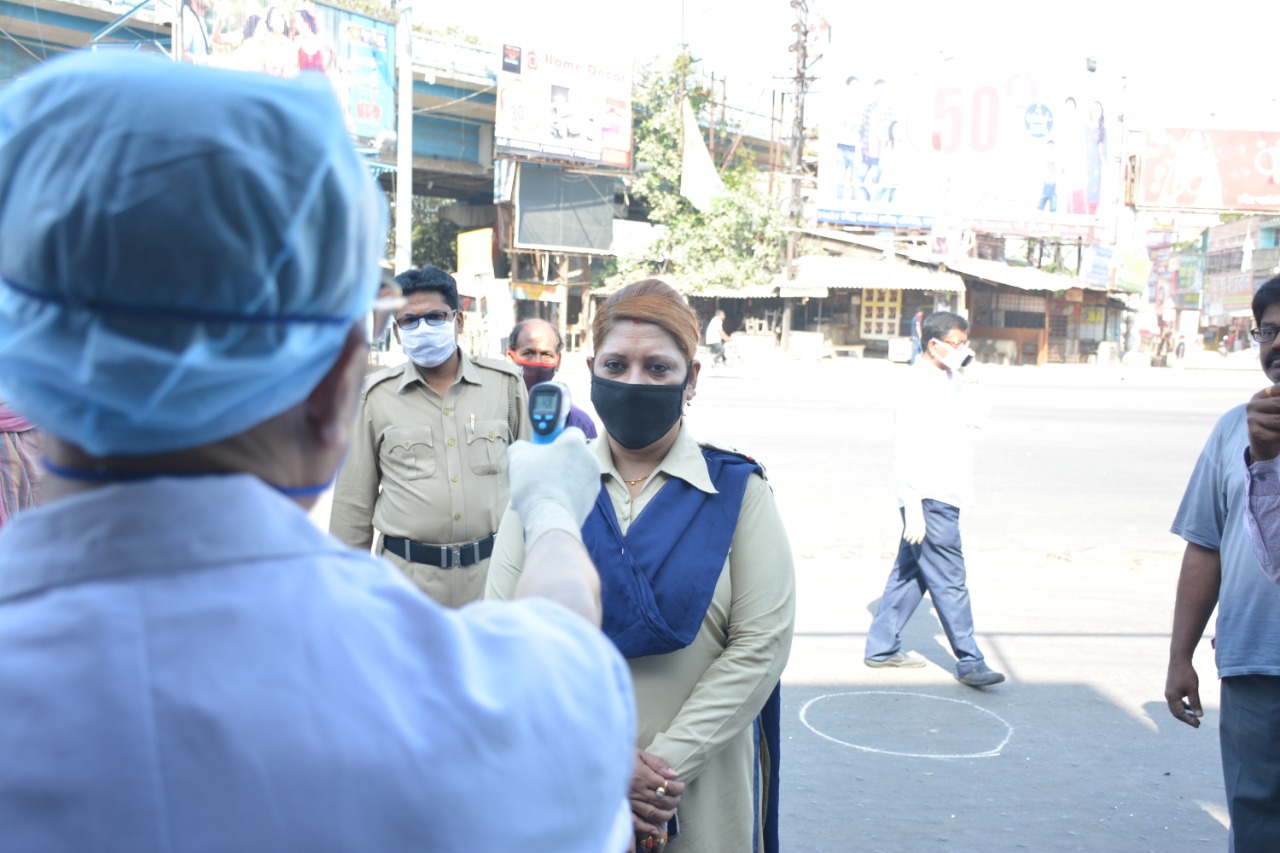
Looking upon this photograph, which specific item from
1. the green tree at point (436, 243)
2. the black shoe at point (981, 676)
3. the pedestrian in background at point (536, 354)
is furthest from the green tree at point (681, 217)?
the pedestrian in background at point (536, 354)

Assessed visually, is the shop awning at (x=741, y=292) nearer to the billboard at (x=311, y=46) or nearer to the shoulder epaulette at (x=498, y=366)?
the billboard at (x=311, y=46)

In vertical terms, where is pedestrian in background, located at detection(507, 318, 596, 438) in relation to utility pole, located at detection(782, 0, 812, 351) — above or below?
below

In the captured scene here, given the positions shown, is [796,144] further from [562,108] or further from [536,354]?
[536,354]

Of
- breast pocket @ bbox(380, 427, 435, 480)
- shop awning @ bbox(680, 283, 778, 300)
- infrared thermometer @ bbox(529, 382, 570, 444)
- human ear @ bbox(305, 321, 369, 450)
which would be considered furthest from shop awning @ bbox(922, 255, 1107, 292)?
human ear @ bbox(305, 321, 369, 450)

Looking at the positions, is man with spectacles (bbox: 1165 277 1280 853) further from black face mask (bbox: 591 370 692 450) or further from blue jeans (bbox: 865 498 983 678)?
blue jeans (bbox: 865 498 983 678)

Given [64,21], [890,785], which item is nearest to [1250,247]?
[64,21]

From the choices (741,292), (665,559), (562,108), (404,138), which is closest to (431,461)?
(665,559)

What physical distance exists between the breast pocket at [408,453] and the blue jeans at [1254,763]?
99.9 inches

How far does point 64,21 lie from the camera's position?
22.3 m

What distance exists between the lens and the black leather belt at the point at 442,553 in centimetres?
378

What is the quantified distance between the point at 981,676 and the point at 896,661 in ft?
1.53

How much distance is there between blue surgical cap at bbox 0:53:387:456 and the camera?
2.60 feet

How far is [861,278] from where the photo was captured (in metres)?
32.2

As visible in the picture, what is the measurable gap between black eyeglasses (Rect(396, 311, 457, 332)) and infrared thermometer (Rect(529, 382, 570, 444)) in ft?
8.42
